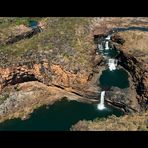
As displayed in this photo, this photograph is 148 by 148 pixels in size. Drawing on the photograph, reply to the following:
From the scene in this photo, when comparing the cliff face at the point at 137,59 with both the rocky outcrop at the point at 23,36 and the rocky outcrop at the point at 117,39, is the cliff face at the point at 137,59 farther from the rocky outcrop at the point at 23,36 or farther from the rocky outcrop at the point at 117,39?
the rocky outcrop at the point at 23,36

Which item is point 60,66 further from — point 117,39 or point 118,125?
point 118,125

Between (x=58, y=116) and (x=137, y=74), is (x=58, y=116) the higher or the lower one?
the lower one

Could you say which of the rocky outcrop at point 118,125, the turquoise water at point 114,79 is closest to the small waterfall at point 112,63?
the turquoise water at point 114,79

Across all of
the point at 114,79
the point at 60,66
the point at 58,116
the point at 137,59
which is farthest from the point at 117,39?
the point at 58,116

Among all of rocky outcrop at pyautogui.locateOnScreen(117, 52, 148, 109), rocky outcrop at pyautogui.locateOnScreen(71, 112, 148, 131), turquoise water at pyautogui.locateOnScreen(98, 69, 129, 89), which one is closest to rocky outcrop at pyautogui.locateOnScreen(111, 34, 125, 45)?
rocky outcrop at pyautogui.locateOnScreen(117, 52, 148, 109)

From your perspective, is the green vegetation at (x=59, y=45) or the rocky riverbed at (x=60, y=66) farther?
the green vegetation at (x=59, y=45)

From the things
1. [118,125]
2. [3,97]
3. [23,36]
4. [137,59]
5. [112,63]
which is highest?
[23,36]

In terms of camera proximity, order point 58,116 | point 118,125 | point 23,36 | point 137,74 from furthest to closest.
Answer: point 23,36, point 137,74, point 58,116, point 118,125
